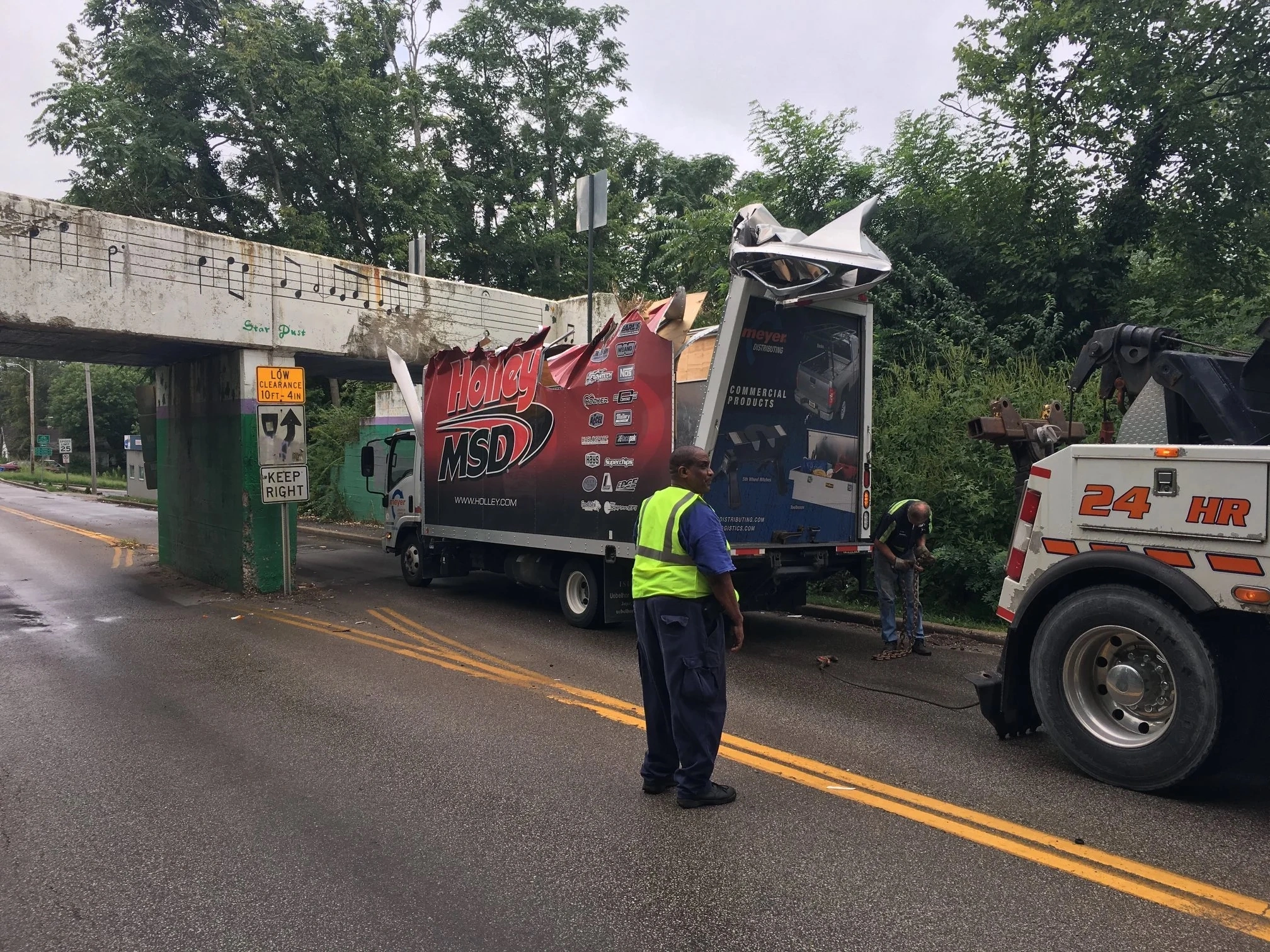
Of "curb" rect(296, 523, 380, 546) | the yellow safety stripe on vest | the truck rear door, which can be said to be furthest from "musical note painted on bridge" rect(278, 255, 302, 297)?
the yellow safety stripe on vest

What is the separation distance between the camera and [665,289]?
22.1 m

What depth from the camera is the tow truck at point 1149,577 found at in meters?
4.27

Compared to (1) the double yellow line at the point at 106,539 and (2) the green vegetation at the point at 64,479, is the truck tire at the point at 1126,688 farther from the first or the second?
(2) the green vegetation at the point at 64,479

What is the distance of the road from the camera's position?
11.0 ft

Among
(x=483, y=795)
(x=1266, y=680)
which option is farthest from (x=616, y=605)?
(x=1266, y=680)

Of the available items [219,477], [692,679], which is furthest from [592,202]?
[692,679]

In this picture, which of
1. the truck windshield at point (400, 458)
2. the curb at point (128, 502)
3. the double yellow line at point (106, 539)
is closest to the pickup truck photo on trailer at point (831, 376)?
the truck windshield at point (400, 458)

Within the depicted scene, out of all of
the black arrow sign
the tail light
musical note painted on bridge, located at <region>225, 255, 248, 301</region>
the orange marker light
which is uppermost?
musical note painted on bridge, located at <region>225, 255, 248, 301</region>

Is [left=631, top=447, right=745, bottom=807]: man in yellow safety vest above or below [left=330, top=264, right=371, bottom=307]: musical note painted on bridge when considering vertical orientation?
below

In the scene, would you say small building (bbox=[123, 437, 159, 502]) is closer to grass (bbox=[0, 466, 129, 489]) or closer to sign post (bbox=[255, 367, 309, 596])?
grass (bbox=[0, 466, 129, 489])

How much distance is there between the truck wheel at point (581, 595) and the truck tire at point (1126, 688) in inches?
201

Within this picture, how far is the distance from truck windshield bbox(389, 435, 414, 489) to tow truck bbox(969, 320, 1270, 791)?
383 inches

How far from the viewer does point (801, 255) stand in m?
7.38

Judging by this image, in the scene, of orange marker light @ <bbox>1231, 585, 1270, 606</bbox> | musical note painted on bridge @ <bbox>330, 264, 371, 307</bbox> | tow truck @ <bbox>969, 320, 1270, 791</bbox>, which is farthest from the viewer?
musical note painted on bridge @ <bbox>330, 264, 371, 307</bbox>
